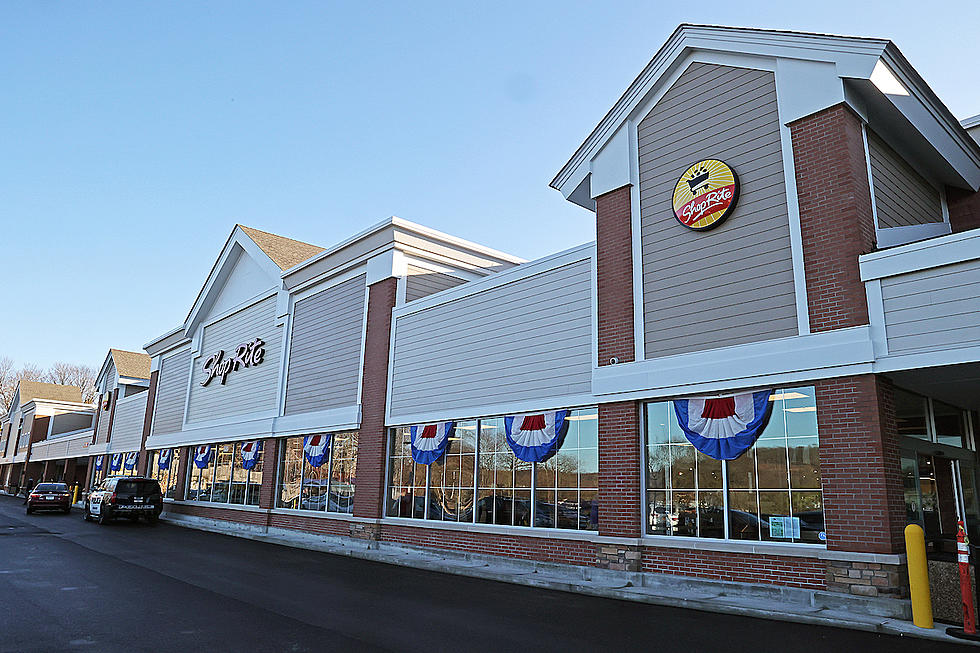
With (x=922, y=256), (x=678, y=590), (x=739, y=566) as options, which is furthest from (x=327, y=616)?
(x=922, y=256)

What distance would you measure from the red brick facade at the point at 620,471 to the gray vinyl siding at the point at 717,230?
4.75 feet

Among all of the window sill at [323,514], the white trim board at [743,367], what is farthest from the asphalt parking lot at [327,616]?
the white trim board at [743,367]

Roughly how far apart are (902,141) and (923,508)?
6.87 meters

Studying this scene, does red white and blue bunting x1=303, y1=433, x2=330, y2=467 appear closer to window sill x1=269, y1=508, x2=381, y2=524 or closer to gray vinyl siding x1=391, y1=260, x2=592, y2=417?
window sill x1=269, y1=508, x2=381, y2=524

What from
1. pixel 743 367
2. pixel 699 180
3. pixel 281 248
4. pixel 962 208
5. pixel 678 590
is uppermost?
pixel 281 248

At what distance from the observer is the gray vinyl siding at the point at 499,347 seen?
1560 cm

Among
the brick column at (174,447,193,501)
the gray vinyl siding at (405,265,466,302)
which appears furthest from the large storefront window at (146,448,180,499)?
the gray vinyl siding at (405,265,466,302)

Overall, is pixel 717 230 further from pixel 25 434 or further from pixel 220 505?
pixel 25 434

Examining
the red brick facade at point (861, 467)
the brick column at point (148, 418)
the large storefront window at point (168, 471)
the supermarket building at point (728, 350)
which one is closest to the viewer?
the red brick facade at point (861, 467)

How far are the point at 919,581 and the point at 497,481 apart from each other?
9.51m

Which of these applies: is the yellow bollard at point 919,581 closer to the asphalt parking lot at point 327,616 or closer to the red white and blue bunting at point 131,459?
the asphalt parking lot at point 327,616

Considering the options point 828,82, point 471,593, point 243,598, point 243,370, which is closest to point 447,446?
point 471,593

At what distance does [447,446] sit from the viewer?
18.5 metres

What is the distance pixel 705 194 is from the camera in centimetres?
1337
